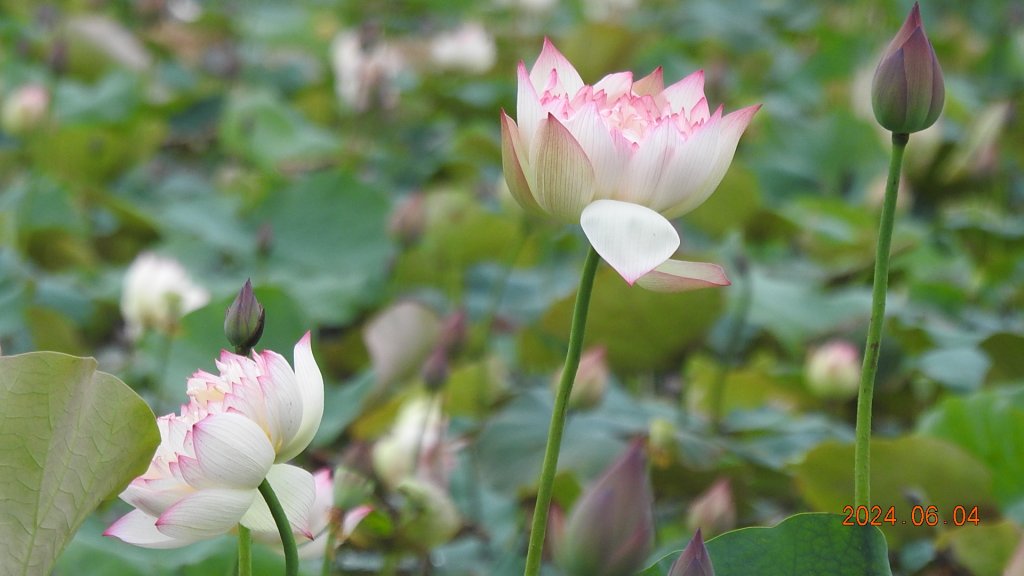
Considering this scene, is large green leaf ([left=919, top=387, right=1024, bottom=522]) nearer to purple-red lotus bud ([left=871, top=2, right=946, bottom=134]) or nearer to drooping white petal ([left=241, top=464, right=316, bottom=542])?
purple-red lotus bud ([left=871, top=2, right=946, bottom=134])

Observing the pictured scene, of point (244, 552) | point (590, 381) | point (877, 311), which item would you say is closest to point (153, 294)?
point (590, 381)

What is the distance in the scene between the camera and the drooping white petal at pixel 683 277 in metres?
0.43

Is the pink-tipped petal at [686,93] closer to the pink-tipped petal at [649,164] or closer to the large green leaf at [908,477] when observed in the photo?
the pink-tipped petal at [649,164]

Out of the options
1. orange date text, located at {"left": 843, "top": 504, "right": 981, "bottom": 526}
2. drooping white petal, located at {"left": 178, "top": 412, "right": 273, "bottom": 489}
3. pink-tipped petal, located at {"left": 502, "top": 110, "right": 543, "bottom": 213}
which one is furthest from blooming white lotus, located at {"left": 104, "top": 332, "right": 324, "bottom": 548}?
orange date text, located at {"left": 843, "top": 504, "right": 981, "bottom": 526}

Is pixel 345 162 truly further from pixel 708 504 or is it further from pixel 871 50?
pixel 871 50

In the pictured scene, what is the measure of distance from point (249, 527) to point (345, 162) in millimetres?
1452

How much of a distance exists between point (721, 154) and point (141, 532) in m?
0.26

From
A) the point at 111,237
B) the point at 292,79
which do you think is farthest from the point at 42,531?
the point at 292,79

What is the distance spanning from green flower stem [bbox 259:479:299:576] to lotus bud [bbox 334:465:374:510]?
0.49 feet

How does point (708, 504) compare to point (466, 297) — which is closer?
point (708, 504)

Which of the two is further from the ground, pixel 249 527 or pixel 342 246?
pixel 249 527

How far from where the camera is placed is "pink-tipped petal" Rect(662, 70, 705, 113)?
493mm

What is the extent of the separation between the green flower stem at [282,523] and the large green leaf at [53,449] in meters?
0.05

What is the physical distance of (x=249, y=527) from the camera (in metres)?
0.45
